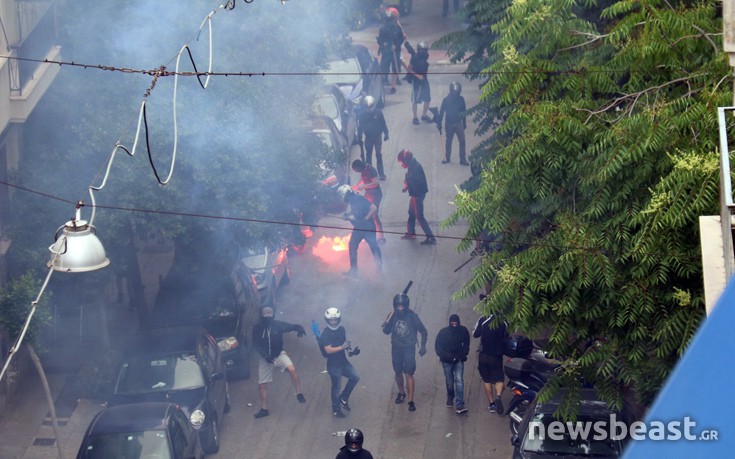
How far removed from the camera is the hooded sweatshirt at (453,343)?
47.6ft

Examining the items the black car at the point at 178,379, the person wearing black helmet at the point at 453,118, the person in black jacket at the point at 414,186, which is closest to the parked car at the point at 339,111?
the person wearing black helmet at the point at 453,118

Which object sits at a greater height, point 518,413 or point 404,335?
point 404,335

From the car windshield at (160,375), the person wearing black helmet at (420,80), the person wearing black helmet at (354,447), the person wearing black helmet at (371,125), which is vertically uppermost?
the person wearing black helmet at (420,80)

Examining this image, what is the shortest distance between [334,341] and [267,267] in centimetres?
357

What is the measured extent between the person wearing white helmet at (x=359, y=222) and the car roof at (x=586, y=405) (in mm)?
6393

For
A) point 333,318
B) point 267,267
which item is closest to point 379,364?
point 333,318

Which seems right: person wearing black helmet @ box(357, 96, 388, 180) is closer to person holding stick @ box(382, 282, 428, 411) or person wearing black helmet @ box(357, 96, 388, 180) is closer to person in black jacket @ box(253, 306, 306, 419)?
person in black jacket @ box(253, 306, 306, 419)

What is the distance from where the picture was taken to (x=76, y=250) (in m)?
8.76

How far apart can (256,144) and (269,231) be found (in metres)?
1.27

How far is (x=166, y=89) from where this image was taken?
15.1 meters

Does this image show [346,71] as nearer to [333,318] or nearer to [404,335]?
[333,318]

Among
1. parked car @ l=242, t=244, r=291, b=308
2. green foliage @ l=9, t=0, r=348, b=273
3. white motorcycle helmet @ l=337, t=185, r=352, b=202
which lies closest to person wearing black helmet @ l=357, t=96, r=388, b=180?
white motorcycle helmet @ l=337, t=185, r=352, b=202

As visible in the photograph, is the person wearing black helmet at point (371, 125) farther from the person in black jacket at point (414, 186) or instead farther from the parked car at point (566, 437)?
the parked car at point (566, 437)

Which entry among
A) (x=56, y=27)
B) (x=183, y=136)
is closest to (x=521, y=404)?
(x=183, y=136)
